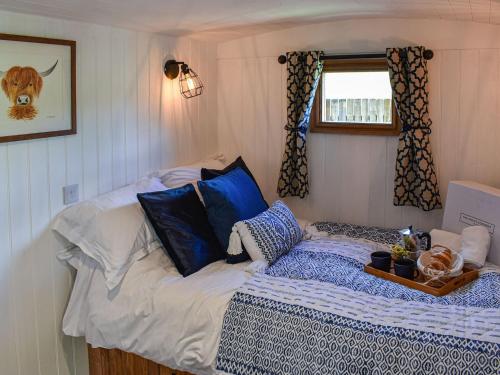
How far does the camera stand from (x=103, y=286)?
2.65 meters

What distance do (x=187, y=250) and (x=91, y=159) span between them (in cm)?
70

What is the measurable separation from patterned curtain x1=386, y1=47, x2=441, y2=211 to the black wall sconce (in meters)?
1.24

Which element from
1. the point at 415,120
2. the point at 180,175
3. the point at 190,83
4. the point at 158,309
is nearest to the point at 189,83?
the point at 190,83

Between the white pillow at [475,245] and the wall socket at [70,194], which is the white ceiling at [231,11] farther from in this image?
the white pillow at [475,245]

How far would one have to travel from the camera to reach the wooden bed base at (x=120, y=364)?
263 cm

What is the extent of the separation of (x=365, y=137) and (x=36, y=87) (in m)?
2.01

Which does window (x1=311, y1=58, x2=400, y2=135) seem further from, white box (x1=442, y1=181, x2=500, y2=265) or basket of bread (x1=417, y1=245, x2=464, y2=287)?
basket of bread (x1=417, y1=245, x2=464, y2=287)

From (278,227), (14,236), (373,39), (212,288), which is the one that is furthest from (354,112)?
(14,236)

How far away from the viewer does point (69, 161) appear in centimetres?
278

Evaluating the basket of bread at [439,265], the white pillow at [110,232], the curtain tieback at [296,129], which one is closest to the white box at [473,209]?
the basket of bread at [439,265]

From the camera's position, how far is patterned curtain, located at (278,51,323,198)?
3.63 metres

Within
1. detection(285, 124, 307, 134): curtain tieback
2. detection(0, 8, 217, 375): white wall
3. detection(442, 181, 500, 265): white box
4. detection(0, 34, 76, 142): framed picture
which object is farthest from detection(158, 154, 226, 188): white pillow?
detection(442, 181, 500, 265): white box

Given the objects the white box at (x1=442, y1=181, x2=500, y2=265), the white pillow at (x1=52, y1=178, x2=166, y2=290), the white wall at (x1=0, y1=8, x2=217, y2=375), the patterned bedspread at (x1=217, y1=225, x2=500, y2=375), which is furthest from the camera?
the white box at (x1=442, y1=181, x2=500, y2=265)

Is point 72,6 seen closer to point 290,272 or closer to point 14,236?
point 14,236
